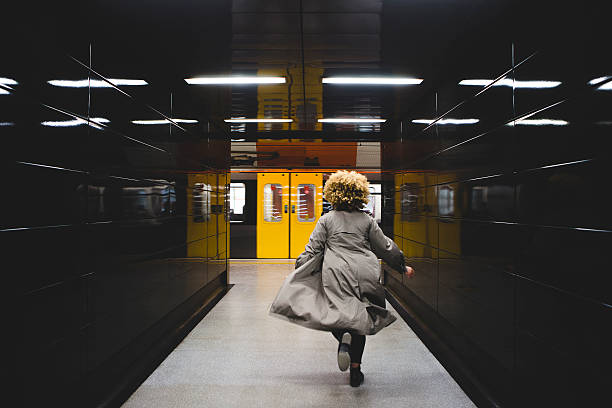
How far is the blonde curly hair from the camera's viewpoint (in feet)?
9.41

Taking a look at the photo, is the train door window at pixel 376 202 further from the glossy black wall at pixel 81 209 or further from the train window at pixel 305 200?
the glossy black wall at pixel 81 209

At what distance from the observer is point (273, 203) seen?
977cm

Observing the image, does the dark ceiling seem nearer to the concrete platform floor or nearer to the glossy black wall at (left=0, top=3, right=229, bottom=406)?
the glossy black wall at (left=0, top=3, right=229, bottom=406)

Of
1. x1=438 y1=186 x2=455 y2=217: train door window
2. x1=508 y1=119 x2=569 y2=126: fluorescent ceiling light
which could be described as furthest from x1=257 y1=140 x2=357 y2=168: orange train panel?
x1=508 y1=119 x2=569 y2=126: fluorescent ceiling light

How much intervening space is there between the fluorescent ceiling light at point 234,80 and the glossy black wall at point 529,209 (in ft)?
5.65

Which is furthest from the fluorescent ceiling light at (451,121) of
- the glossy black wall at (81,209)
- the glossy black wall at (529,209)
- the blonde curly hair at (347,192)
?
the glossy black wall at (81,209)

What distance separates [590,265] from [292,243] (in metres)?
8.28

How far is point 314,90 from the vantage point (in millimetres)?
4734

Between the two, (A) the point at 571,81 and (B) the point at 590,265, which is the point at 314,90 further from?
(B) the point at 590,265

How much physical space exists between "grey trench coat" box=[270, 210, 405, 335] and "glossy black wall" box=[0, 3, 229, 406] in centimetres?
111

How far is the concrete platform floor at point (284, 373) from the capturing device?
261 cm

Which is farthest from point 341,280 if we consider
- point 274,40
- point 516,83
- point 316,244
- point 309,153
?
point 309,153

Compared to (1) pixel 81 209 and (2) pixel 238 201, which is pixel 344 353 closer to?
(1) pixel 81 209

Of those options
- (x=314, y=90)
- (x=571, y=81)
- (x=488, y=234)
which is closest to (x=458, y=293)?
(x=488, y=234)
